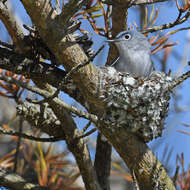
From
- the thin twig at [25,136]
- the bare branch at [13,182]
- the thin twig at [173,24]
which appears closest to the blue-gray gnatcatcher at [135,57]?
the thin twig at [173,24]

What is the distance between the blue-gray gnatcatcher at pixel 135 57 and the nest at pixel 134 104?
36 cm

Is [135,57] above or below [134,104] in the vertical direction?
above

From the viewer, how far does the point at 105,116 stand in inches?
79.6

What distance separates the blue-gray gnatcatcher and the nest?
363 millimetres

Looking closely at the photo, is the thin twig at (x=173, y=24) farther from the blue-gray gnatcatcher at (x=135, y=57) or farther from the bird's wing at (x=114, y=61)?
the bird's wing at (x=114, y=61)

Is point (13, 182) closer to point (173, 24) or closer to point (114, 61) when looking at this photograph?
point (114, 61)

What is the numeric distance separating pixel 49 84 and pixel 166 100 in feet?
2.70

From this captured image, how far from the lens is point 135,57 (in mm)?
2723

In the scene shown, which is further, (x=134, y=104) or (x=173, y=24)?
(x=173, y=24)

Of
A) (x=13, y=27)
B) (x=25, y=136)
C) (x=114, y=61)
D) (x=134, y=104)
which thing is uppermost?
(x=13, y=27)

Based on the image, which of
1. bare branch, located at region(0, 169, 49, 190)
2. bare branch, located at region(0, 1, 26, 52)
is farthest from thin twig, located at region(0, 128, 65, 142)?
bare branch, located at region(0, 1, 26, 52)

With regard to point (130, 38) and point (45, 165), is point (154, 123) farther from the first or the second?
point (45, 165)

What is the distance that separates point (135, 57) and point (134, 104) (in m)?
0.71

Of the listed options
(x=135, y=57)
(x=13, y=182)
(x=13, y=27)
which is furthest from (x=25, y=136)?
(x=135, y=57)
